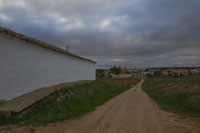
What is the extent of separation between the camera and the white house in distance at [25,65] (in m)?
6.14

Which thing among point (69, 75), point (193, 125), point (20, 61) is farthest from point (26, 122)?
point (69, 75)

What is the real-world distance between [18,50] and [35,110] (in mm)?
3185

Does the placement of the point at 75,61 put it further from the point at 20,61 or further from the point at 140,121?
the point at 140,121

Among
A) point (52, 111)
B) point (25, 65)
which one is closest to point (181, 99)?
point (52, 111)

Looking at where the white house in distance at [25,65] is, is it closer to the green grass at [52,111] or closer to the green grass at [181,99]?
the green grass at [52,111]

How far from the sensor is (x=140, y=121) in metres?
5.00

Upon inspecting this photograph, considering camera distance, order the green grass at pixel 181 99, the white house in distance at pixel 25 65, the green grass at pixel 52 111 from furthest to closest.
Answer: the green grass at pixel 181 99
the white house in distance at pixel 25 65
the green grass at pixel 52 111

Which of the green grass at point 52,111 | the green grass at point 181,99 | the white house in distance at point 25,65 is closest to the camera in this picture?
the green grass at point 52,111

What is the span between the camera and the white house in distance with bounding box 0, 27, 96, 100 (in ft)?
20.1

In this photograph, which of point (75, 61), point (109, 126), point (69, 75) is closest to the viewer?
point (109, 126)

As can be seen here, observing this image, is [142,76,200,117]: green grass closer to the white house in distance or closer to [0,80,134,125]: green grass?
[0,80,134,125]: green grass

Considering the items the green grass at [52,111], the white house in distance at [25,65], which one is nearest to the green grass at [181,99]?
the green grass at [52,111]

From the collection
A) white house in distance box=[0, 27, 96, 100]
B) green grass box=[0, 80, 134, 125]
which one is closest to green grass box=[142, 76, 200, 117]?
green grass box=[0, 80, 134, 125]

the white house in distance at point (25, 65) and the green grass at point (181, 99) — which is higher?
the white house in distance at point (25, 65)
